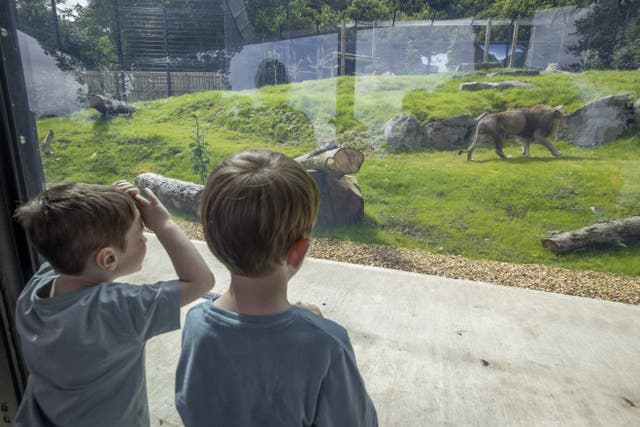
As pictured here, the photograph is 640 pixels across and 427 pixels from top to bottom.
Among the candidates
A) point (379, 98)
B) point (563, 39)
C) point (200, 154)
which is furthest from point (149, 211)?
point (563, 39)

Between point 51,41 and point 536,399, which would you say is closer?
point 536,399

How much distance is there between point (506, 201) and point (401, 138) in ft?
2.38

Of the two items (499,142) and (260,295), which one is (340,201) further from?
(260,295)

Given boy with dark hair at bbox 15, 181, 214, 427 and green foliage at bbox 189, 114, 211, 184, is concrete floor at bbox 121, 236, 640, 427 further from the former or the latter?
boy with dark hair at bbox 15, 181, 214, 427

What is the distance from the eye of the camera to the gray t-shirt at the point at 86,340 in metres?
0.78

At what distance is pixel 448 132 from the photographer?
92.9 inches

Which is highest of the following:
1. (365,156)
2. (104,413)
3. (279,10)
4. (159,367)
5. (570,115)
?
(279,10)

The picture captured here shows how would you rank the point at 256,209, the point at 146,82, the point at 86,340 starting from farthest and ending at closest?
the point at 146,82, the point at 86,340, the point at 256,209

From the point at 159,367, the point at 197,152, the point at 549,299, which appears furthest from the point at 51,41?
the point at 549,299

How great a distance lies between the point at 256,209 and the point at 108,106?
4.68ft

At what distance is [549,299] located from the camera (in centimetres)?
205

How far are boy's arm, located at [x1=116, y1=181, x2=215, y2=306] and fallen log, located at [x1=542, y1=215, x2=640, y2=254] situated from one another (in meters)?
2.15

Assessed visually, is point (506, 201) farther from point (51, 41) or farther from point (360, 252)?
point (51, 41)

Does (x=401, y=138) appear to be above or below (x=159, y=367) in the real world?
above
